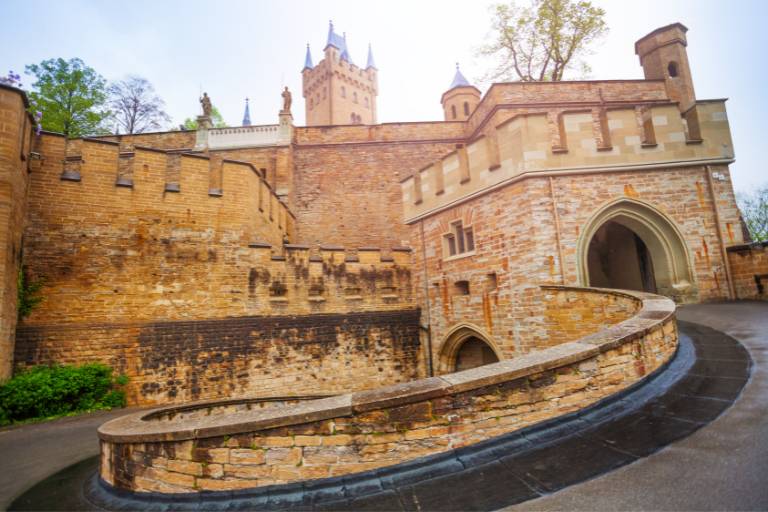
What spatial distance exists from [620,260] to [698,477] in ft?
36.3

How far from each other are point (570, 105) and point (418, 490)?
18765 mm

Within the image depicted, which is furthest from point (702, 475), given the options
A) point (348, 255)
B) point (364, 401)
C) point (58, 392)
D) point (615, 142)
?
point (348, 255)

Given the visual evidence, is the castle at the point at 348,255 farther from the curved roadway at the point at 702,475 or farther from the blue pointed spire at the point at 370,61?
the blue pointed spire at the point at 370,61

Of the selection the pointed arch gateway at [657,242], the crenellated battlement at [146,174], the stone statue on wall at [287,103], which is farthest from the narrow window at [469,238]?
the stone statue on wall at [287,103]

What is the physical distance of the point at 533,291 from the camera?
26.1ft

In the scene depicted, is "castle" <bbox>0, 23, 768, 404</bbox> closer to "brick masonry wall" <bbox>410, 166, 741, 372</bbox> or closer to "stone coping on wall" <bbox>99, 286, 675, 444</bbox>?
"brick masonry wall" <bbox>410, 166, 741, 372</bbox>

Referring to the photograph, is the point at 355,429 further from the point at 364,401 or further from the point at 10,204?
the point at 10,204

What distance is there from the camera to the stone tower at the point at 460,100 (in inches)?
1069

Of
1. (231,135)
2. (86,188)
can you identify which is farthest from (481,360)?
(231,135)

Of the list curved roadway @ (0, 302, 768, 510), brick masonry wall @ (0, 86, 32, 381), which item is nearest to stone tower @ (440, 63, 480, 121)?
brick masonry wall @ (0, 86, 32, 381)

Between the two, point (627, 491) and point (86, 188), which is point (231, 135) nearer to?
point (86, 188)

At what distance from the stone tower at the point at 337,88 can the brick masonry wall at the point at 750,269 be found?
42.8 metres

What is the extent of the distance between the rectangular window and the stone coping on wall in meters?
6.51

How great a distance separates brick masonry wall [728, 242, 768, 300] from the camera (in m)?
7.61
